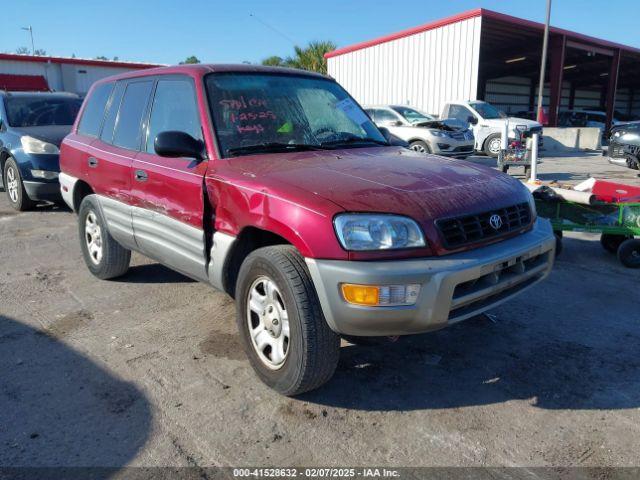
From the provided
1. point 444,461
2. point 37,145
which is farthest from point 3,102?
point 444,461

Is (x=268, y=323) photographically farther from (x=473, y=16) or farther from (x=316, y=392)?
(x=473, y=16)

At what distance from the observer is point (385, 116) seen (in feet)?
52.0

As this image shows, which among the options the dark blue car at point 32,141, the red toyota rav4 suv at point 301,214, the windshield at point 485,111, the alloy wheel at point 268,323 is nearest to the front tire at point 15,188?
the dark blue car at point 32,141

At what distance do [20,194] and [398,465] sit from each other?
24.8 feet

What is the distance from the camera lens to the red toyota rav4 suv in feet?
8.30

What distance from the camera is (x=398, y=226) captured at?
2574 mm

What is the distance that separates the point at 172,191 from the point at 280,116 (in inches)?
35.2

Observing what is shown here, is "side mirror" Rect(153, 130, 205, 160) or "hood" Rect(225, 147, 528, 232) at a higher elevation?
"side mirror" Rect(153, 130, 205, 160)

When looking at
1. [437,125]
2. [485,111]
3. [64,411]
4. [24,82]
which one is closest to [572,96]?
[485,111]

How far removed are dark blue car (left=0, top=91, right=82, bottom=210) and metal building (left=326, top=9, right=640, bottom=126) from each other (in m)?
16.1

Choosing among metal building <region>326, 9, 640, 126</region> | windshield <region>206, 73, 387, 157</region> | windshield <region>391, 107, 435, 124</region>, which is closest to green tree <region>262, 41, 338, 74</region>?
metal building <region>326, 9, 640, 126</region>

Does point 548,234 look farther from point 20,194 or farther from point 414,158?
point 20,194

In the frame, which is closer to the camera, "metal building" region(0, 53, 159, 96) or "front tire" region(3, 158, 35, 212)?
"front tire" region(3, 158, 35, 212)

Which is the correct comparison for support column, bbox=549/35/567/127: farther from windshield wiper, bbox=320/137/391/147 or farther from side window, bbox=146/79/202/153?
side window, bbox=146/79/202/153
